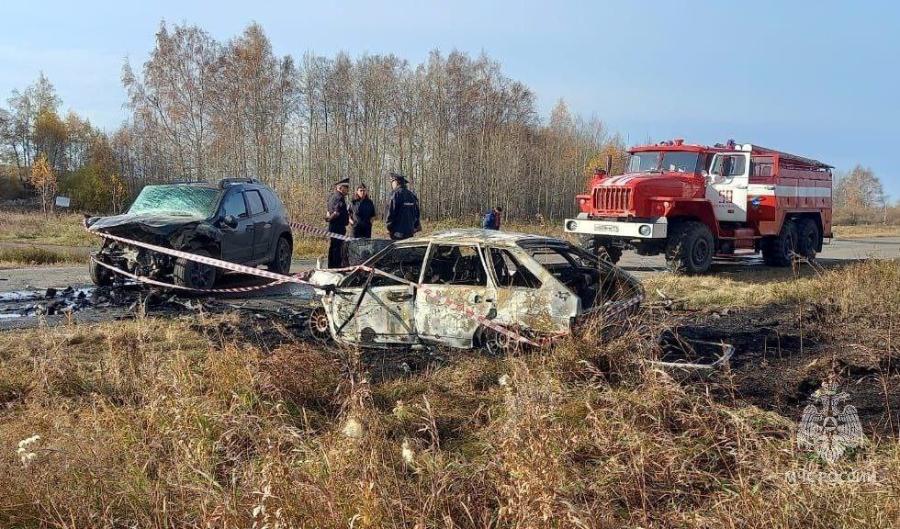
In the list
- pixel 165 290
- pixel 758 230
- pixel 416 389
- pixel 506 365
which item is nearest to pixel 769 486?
pixel 506 365

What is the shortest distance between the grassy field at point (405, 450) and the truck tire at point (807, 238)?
10.8 m

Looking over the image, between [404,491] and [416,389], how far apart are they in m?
2.03

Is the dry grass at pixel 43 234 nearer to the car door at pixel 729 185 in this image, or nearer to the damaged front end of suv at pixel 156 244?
the damaged front end of suv at pixel 156 244

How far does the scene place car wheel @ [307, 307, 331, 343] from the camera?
23.7 ft

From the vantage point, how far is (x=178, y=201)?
1092 cm

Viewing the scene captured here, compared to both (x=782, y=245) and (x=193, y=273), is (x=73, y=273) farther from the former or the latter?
(x=782, y=245)

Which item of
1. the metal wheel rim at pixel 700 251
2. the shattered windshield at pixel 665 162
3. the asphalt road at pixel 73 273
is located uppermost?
the shattered windshield at pixel 665 162

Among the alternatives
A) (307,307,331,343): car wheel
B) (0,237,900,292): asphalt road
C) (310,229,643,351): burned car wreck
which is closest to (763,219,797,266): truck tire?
(0,237,900,292): asphalt road

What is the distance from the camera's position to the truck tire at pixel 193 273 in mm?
9586

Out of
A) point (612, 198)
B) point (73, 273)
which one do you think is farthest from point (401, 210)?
point (73, 273)

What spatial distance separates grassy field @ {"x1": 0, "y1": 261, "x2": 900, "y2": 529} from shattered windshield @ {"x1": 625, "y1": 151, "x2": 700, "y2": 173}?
862cm

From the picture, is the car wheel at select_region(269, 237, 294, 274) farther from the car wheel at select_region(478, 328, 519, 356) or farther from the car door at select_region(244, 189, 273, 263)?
the car wheel at select_region(478, 328, 519, 356)

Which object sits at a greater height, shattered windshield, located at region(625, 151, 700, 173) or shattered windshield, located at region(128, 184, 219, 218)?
shattered windshield, located at region(625, 151, 700, 173)

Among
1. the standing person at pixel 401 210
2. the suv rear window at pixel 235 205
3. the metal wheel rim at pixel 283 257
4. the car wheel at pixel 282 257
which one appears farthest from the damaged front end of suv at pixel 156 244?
the standing person at pixel 401 210
